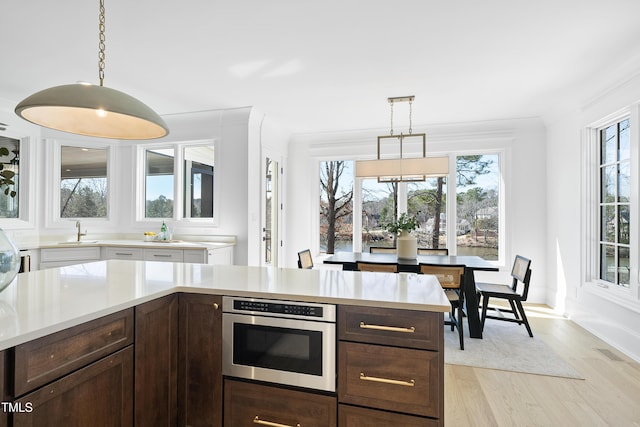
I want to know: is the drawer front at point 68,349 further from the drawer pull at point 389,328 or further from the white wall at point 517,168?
the white wall at point 517,168

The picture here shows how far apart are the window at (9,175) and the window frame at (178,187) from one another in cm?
132

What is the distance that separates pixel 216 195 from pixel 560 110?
463 cm

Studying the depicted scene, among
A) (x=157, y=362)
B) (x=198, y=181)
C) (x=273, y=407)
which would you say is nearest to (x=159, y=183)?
(x=198, y=181)

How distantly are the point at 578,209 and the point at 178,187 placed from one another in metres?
5.19

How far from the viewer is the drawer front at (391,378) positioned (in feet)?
4.52

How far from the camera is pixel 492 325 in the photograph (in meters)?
3.79

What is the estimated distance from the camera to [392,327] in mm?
1428

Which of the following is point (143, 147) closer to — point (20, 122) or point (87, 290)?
point (20, 122)

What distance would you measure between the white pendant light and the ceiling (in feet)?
3.36

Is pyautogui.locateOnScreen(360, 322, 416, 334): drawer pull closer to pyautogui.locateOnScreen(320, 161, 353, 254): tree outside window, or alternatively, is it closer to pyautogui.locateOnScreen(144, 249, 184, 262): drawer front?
pyautogui.locateOnScreen(144, 249, 184, 262): drawer front

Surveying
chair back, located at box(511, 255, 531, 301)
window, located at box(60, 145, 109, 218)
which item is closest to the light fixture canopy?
chair back, located at box(511, 255, 531, 301)

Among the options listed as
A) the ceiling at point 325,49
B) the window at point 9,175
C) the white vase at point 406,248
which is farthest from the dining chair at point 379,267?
the window at point 9,175

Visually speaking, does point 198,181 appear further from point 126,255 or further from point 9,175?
point 9,175

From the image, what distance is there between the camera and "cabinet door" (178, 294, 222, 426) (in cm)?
162
